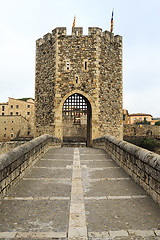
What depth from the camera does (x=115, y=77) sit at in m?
14.1

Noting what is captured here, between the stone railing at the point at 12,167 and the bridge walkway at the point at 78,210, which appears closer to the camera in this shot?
the bridge walkway at the point at 78,210

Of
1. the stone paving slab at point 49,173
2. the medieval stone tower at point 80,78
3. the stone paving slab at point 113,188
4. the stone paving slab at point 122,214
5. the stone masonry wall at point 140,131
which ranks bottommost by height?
the stone paving slab at point 122,214

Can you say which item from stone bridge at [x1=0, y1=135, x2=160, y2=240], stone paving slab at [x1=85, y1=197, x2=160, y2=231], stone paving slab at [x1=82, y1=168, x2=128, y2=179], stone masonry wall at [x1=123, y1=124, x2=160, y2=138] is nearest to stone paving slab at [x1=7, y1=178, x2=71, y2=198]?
stone bridge at [x1=0, y1=135, x2=160, y2=240]

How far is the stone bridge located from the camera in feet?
7.54

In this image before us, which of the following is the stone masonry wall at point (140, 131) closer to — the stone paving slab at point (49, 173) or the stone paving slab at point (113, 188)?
the stone paving slab at point (49, 173)

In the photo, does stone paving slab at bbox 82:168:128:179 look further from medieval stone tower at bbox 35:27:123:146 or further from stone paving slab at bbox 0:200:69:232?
medieval stone tower at bbox 35:27:123:146

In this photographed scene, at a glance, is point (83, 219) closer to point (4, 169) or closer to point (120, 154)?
point (4, 169)

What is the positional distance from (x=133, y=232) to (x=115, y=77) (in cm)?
1280

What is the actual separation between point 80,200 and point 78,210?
371 millimetres

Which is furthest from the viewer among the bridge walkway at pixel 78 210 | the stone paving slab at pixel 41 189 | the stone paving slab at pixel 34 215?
the stone paving slab at pixel 41 189

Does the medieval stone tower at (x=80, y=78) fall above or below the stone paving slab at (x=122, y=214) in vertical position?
above

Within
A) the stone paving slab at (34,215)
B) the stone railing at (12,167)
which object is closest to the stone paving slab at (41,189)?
the stone railing at (12,167)

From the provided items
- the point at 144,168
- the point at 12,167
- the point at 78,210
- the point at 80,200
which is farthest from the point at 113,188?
the point at 12,167

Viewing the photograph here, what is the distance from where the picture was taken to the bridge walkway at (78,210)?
7.40 ft
